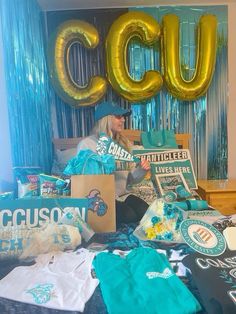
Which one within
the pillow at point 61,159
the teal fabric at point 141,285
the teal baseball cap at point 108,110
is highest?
the teal baseball cap at point 108,110

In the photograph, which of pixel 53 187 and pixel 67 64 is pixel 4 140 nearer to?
pixel 53 187

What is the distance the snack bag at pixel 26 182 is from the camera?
4.99ft

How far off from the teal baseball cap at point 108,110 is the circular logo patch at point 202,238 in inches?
47.6

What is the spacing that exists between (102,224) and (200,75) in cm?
148

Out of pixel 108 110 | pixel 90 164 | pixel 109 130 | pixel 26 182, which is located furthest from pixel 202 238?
pixel 108 110

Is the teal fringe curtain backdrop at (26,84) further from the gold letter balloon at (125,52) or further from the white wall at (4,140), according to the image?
the gold letter balloon at (125,52)

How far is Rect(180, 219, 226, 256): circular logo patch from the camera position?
101 cm

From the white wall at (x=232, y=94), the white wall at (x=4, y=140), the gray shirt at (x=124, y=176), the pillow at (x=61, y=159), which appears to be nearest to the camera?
the white wall at (x=4, y=140)

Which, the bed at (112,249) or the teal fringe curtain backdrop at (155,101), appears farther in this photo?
the teal fringe curtain backdrop at (155,101)

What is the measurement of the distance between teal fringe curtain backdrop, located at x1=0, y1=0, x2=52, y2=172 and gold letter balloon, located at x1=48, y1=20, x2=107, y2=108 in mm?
109

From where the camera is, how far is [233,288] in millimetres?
745

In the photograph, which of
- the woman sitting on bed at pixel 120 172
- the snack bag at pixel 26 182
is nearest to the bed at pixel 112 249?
the woman sitting on bed at pixel 120 172

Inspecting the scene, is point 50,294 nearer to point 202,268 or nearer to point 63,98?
point 202,268

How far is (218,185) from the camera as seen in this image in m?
2.29
